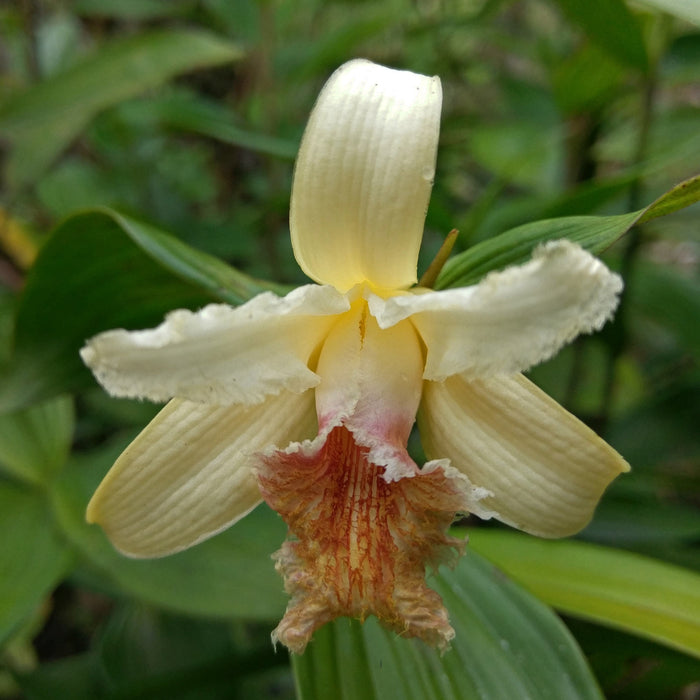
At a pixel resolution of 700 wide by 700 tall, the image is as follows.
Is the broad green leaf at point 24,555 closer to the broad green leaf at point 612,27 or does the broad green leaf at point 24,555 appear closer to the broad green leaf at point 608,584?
the broad green leaf at point 608,584

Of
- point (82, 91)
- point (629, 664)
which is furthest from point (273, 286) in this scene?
point (82, 91)

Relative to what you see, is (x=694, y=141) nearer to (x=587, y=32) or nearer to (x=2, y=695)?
(x=587, y=32)

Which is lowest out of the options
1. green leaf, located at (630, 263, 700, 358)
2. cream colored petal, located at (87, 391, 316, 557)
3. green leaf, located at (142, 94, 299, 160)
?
green leaf, located at (630, 263, 700, 358)

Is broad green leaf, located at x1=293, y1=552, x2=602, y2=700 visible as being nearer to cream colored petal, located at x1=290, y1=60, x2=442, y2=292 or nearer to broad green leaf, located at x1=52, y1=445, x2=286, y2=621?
broad green leaf, located at x1=52, y1=445, x2=286, y2=621

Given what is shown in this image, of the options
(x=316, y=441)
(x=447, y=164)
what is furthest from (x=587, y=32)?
(x=447, y=164)

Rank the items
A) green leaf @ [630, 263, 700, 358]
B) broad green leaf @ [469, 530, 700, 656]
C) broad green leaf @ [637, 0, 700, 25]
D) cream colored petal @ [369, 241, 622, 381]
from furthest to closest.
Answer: green leaf @ [630, 263, 700, 358] → broad green leaf @ [469, 530, 700, 656] → broad green leaf @ [637, 0, 700, 25] → cream colored petal @ [369, 241, 622, 381]

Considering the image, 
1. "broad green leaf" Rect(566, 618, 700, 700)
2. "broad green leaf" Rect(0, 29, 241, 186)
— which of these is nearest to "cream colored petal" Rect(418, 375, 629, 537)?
"broad green leaf" Rect(566, 618, 700, 700)

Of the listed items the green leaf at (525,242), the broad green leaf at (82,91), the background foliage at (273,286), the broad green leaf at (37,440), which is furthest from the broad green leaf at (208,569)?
the broad green leaf at (82,91)
